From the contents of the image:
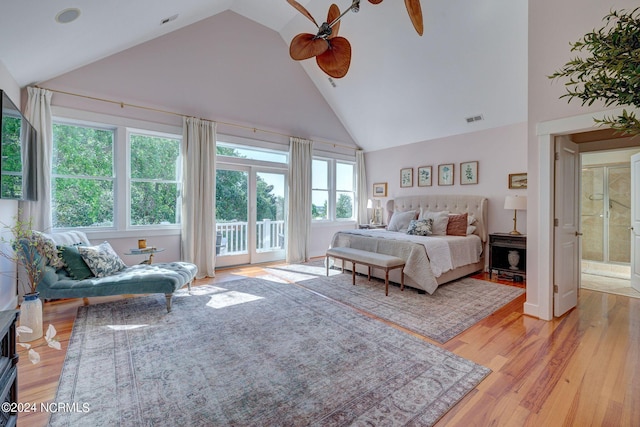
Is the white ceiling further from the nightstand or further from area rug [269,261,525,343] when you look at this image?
area rug [269,261,525,343]

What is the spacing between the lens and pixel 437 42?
4066mm

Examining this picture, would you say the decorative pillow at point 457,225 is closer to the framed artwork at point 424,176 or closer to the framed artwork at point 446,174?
the framed artwork at point 446,174

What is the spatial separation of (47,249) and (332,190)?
16.3 feet

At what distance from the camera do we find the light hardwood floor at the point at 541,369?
1572mm

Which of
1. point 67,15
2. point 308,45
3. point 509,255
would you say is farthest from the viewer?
point 509,255

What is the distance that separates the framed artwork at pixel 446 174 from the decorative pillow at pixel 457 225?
2.97 feet

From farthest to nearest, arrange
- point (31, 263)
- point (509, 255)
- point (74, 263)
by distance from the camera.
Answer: point (509, 255)
point (74, 263)
point (31, 263)

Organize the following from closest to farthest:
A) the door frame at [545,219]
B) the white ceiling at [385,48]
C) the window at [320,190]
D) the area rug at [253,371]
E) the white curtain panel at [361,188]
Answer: the area rug at [253,371] → the white ceiling at [385,48] → the door frame at [545,219] → the window at [320,190] → the white curtain panel at [361,188]

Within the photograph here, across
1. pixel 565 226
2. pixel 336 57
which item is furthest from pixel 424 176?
pixel 336 57

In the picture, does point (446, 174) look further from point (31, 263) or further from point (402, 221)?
point (31, 263)

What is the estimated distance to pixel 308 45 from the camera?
A: 2.15m

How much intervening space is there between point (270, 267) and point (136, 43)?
3.93 m

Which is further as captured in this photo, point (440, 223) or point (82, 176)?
point (440, 223)

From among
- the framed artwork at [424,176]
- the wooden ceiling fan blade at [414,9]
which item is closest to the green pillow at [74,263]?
the wooden ceiling fan blade at [414,9]
